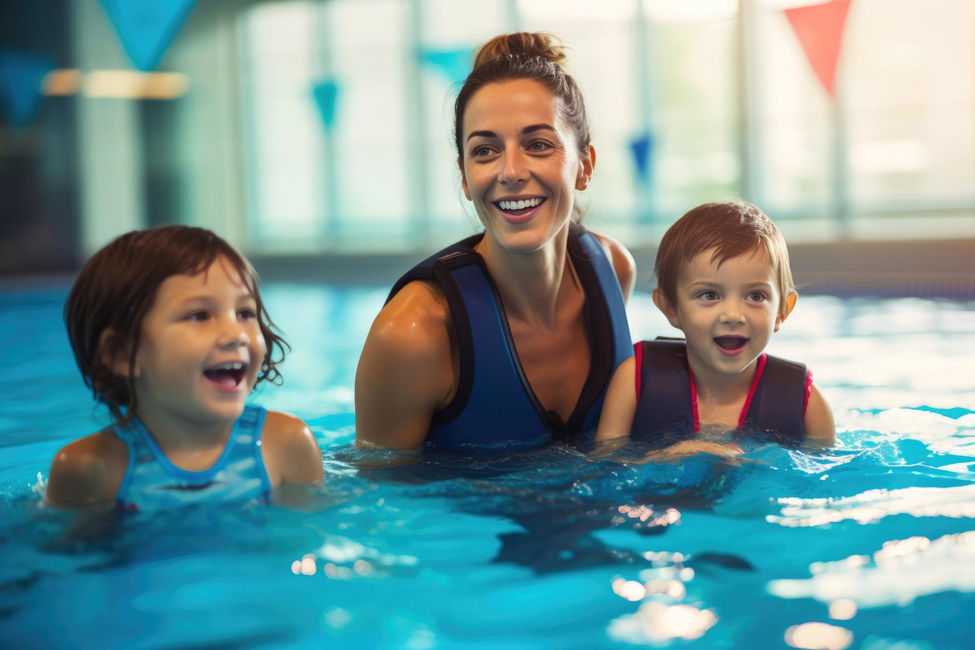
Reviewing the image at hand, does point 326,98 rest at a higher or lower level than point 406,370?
higher

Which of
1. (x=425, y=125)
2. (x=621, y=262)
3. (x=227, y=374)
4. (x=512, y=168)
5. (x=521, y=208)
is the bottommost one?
(x=227, y=374)

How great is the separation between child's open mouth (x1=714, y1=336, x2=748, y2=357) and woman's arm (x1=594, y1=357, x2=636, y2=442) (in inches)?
10.5

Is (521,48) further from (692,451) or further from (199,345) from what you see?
(199,345)

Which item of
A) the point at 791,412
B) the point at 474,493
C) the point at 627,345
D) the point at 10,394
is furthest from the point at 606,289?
the point at 10,394

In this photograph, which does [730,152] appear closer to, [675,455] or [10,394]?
[10,394]

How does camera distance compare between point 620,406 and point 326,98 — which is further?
point 326,98

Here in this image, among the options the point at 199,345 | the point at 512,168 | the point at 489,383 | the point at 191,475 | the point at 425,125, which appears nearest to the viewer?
the point at 199,345

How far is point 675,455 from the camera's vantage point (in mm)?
2410

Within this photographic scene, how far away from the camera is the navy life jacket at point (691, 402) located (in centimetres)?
257

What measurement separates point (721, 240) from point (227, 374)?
4.07ft

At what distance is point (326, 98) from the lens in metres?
12.6

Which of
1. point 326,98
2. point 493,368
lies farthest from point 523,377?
point 326,98

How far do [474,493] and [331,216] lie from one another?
38.8 ft

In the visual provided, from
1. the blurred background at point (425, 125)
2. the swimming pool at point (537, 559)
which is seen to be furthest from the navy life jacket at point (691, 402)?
the blurred background at point (425, 125)
